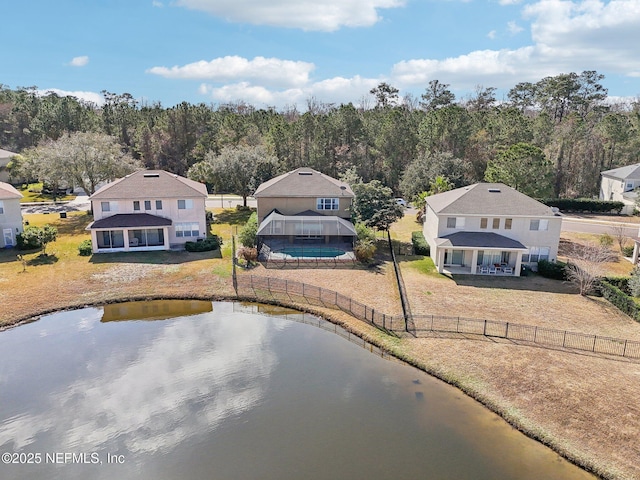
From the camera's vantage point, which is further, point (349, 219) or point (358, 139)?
point (358, 139)

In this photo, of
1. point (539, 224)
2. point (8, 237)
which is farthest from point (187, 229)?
point (539, 224)

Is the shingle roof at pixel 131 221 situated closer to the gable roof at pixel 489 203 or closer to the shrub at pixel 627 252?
the gable roof at pixel 489 203

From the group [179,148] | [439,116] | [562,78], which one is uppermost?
[562,78]

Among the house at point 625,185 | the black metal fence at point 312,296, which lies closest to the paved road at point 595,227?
the house at point 625,185

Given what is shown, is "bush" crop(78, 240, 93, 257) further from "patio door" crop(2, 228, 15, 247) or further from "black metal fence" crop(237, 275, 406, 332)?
"black metal fence" crop(237, 275, 406, 332)

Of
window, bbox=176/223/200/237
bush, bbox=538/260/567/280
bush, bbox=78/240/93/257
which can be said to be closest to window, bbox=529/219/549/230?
bush, bbox=538/260/567/280

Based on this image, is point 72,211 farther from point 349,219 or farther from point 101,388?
point 101,388

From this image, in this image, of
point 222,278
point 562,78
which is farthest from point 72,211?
point 562,78

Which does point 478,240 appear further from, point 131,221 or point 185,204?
point 131,221
